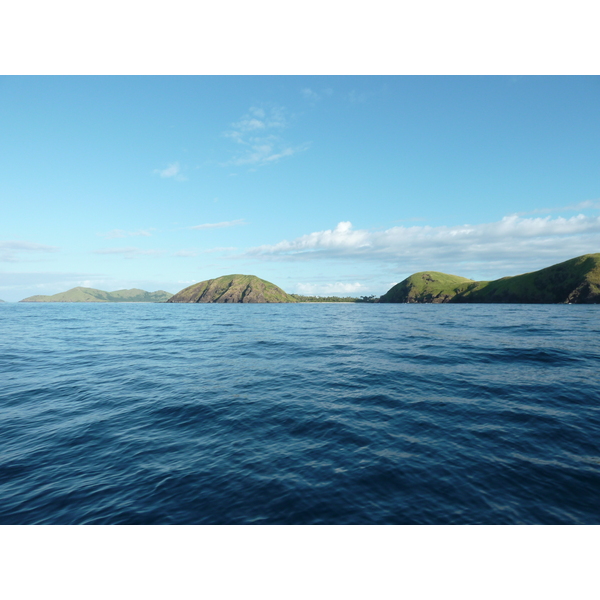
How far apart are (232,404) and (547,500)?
14.8 m

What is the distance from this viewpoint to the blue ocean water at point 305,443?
8.46m

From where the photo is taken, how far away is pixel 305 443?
1234cm

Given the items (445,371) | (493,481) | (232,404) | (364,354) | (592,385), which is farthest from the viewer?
(364,354)

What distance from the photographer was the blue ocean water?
846 cm

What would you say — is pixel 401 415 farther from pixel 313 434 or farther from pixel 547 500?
pixel 547 500

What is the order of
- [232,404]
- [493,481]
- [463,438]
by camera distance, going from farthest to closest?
[232,404] < [463,438] < [493,481]

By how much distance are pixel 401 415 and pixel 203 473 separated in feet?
34.6

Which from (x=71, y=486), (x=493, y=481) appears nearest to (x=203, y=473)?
(x=71, y=486)

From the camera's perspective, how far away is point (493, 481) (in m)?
9.40

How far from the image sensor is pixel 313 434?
13164mm

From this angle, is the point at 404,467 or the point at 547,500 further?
the point at 404,467
